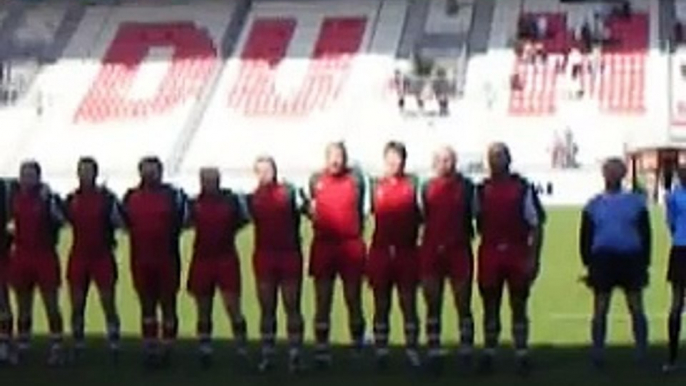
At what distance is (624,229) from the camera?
13500 mm

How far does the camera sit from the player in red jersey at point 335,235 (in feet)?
45.2

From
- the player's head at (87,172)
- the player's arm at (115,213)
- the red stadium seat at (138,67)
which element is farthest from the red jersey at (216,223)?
the red stadium seat at (138,67)

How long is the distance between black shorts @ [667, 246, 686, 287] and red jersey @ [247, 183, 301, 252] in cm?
288

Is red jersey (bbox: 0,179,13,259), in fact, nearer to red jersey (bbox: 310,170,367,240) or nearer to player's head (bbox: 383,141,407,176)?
red jersey (bbox: 310,170,367,240)

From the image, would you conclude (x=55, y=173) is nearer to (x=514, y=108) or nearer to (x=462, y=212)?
(x=514, y=108)

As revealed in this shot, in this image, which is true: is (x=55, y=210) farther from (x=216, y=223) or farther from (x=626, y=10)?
(x=626, y=10)

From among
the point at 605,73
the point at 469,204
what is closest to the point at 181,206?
the point at 469,204

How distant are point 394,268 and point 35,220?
291 cm

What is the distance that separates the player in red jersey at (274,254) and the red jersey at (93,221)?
1.16m

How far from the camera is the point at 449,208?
13.7 meters

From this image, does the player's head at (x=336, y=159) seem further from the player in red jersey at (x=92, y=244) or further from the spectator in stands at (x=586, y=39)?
the spectator in stands at (x=586, y=39)

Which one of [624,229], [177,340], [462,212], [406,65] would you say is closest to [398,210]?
[462,212]

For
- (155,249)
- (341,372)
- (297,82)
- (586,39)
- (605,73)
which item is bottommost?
(341,372)

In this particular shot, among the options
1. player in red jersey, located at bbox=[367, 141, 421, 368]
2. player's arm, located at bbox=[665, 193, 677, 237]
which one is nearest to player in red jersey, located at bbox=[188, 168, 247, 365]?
player in red jersey, located at bbox=[367, 141, 421, 368]
